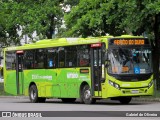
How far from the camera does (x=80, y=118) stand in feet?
57.7

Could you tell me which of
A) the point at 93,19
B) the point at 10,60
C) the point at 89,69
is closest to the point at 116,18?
the point at 93,19

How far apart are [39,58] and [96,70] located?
485cm

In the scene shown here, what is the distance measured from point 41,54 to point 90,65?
4.38 m

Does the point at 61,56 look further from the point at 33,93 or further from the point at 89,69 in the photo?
the point at 33,93

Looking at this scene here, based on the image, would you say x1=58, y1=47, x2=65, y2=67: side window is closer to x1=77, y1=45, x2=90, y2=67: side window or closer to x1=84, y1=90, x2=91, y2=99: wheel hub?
x1=77, y1=45, x2=90, y2=67: side window

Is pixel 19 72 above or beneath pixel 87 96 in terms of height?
above

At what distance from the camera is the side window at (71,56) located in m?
27.0

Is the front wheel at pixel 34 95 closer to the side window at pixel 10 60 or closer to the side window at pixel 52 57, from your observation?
the side window at pixel 52 57

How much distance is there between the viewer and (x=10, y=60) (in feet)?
106

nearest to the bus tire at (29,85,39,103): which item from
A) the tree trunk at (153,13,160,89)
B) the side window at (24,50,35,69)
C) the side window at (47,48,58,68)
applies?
the side window at (24,50,35,69)

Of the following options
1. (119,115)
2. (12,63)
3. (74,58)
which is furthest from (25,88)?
(119,115)

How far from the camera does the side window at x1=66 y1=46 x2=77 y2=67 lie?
2700 centimetres

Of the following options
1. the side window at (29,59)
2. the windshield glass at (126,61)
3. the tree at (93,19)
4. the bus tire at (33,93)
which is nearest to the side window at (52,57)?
the side window at (29,59)

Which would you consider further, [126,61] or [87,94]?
[87,94]
